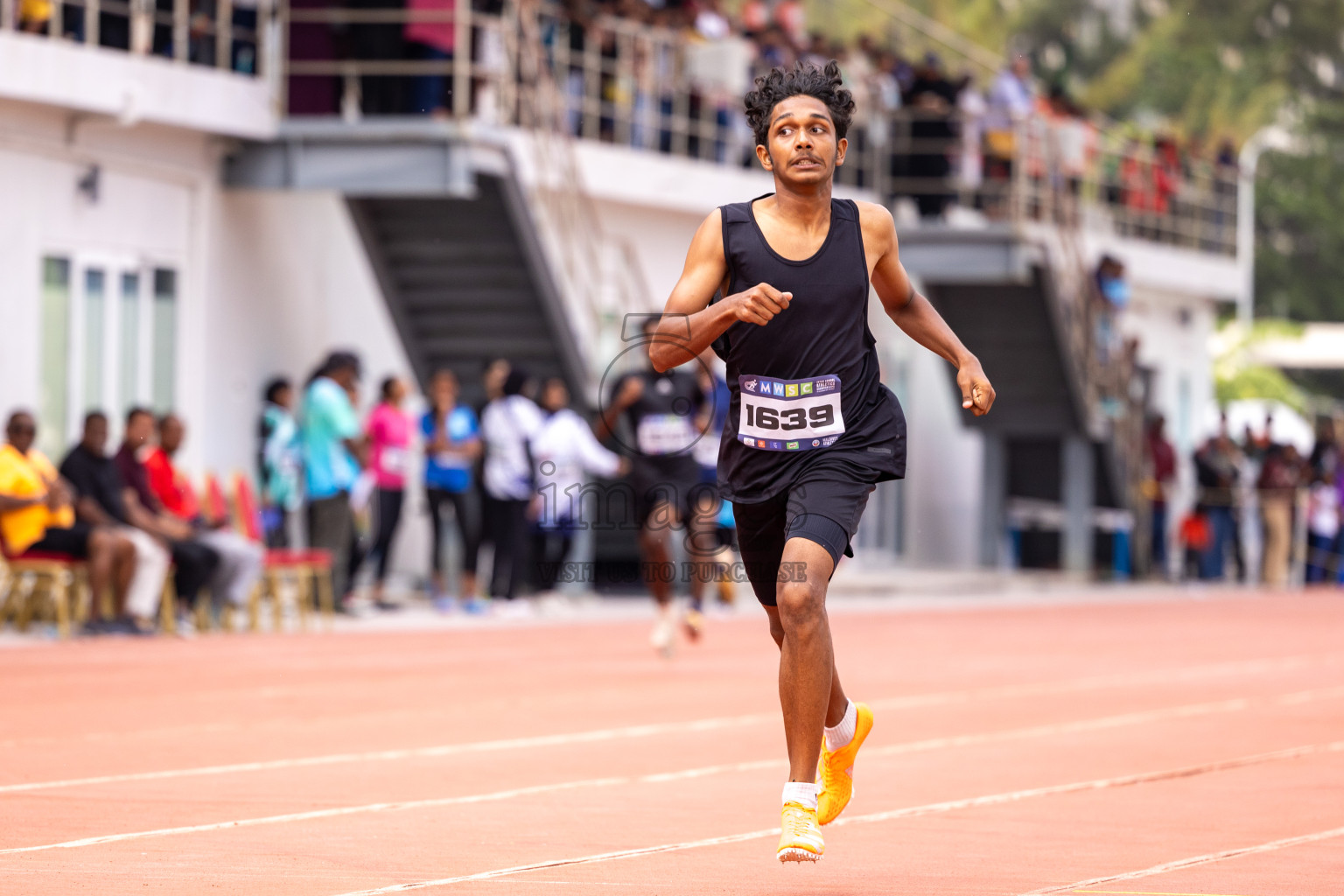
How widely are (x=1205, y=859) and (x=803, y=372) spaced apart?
72.6 inches

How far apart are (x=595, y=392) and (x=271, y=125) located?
3819mm

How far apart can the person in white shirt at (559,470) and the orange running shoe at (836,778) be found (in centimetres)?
1198

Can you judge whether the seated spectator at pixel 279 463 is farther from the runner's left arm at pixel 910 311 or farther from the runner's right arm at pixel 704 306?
the runner's right arm at pixel 704 306

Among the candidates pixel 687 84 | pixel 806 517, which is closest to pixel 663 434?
pixel 806 517

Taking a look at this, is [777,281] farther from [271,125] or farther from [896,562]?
[896,562]

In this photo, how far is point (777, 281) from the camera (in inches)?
260

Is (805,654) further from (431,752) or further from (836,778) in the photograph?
(431,752)

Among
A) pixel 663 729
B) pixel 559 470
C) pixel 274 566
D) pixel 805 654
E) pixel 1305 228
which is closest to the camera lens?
pixel 805 654

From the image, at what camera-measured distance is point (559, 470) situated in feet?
67.1

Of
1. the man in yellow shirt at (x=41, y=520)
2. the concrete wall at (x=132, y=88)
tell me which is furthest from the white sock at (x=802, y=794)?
the concrete wall at (x=132, y=88)

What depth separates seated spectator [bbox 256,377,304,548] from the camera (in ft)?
63.2

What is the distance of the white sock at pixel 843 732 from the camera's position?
6898 millimetres

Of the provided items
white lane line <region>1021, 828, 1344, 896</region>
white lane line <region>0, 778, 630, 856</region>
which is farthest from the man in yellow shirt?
white lane line <region>1021, 828, 1344, 896</region>

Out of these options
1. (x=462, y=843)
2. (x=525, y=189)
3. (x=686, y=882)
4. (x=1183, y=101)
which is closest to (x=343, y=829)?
(x=462, y=843)
